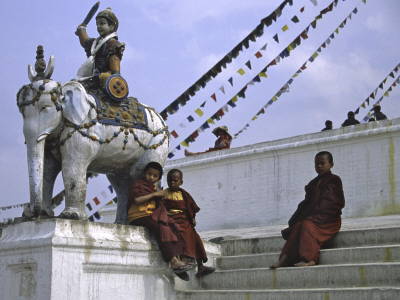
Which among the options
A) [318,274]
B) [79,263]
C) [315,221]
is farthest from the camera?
[315,221]

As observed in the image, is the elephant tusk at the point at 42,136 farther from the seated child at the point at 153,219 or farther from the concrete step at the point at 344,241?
the concrete step at the point at 344,241

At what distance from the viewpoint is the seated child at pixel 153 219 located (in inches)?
247

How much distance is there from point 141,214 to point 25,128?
1533 mm

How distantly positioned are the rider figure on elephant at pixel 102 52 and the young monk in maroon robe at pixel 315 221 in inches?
105

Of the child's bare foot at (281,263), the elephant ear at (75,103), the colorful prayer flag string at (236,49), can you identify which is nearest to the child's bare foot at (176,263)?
the child's bare foot at (281,263)

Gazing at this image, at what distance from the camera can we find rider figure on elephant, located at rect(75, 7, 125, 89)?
691cm

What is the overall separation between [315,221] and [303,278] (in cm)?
81

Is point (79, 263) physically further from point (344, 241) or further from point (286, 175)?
point (286, 175)

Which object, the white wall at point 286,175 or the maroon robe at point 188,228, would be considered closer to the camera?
the maroon robe at point 188,228

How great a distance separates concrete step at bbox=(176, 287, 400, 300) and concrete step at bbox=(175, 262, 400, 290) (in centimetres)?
33

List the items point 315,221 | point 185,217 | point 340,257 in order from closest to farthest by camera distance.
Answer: point 340,257 < point 315,221 < point 185,217

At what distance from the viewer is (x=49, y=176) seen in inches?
258

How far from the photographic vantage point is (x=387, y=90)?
17.1 metres

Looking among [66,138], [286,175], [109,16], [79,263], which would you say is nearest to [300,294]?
[79,263]
